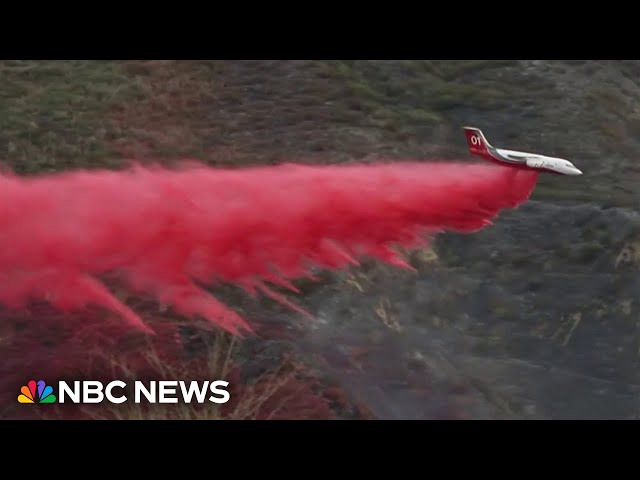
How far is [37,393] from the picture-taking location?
48375 millimetres

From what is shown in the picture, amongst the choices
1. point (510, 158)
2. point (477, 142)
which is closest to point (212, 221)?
point (477, 142)

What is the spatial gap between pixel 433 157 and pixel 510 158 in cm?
1418

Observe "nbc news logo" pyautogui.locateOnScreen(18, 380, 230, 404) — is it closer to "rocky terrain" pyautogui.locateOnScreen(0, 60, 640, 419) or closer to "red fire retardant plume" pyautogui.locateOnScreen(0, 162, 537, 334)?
"rocky terrain" pyautogui.locateOnScreen(0, 60, 640, 419)

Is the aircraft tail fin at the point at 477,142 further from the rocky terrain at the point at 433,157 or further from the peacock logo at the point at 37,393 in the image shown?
the peacock logo at the point at 37,393

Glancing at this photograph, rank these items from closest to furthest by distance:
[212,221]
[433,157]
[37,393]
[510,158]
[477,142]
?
[477,142]
[510,158]
[212,221]
[37,393]
[433,157]

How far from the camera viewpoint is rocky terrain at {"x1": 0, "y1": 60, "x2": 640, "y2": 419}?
49.8m

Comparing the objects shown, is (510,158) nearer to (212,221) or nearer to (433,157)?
(212,221)

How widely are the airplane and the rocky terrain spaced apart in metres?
10.5

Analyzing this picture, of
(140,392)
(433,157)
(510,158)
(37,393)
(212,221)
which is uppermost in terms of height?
(510,158)

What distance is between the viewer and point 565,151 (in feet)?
188

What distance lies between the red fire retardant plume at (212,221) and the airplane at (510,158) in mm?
1499

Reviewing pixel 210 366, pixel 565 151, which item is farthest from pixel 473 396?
pixel 565 151

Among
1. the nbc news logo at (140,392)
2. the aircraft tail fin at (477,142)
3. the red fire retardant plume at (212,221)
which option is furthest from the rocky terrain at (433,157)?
the aircraft tail fin at (477,142)

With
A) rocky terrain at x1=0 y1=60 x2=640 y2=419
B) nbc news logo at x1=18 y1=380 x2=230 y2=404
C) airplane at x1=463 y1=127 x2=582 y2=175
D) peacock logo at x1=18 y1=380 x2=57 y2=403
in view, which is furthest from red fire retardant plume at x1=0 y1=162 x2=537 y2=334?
rocky terrain at x1=0 y1=60 x2=640 y2=419
